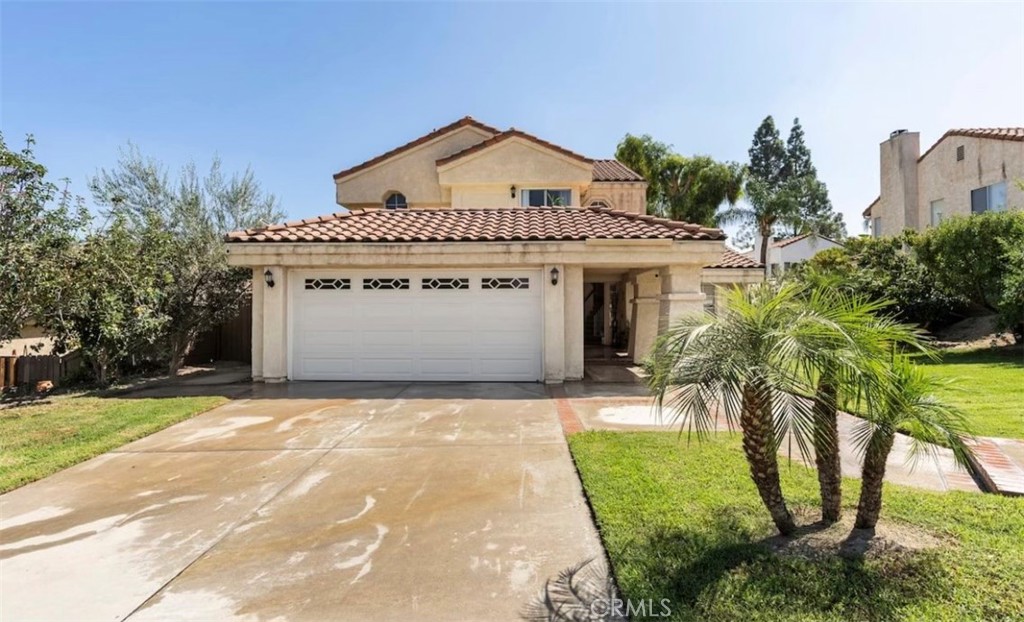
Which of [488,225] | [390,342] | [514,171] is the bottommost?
[390,342]

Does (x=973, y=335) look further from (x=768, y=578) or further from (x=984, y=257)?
(x=768, y=578)

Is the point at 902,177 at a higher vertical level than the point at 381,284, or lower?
higher

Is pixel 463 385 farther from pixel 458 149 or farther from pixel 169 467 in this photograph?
pixel 458 149

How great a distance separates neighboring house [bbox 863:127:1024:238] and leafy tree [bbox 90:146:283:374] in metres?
25.9

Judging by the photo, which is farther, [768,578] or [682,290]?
[682,290]

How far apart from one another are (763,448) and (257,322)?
12232 mm

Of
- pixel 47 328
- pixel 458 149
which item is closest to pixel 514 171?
pixel 458 149

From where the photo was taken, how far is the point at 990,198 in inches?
891

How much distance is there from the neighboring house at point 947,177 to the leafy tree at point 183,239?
2592 cm

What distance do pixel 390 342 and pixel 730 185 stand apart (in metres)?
28.9

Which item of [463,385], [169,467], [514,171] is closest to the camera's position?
[169,467]

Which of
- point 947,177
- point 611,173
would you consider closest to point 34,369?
point 611,173

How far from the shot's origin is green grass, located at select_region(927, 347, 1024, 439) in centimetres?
704

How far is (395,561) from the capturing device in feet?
13.5
